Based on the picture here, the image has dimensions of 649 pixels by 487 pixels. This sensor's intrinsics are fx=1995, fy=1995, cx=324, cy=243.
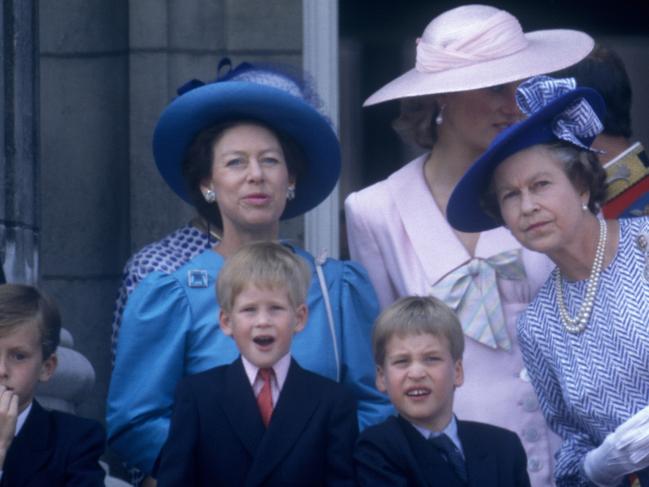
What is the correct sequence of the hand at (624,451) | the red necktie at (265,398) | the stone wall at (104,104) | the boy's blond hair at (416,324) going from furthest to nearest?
the stone wall at (104,104) < the boy's blond hair at (416,324) < the red necktie at (265,398) < the hand at (624,451)

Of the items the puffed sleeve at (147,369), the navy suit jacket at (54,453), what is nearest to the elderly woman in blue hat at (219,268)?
the puffed sleeve at (147,369)

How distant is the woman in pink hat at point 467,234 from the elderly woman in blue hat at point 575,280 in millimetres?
247

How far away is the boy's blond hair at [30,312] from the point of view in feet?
15.9

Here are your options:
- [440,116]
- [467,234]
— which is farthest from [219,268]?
[440,116]

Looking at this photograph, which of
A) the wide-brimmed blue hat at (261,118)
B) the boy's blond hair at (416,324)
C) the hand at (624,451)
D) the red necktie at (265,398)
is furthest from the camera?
the wide-brimmed blue hat at (261,118)

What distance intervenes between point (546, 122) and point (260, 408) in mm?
1008

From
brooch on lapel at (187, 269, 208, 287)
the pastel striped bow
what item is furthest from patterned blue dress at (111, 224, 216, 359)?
the pastel striped bow

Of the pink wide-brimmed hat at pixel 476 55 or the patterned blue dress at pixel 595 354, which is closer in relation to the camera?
the patterned blue dress at pixel 595 354

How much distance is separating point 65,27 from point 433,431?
8.67ft

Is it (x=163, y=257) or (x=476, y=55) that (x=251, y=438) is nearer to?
(x=163, y=257)

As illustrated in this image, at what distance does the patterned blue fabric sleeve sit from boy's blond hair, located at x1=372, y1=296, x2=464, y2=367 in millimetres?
184

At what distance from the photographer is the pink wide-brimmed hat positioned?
5.44m

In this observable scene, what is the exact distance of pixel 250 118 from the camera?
5254 millimetres

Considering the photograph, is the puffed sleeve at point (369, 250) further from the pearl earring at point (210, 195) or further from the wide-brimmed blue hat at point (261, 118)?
the pearl earring at point (210, 195)
